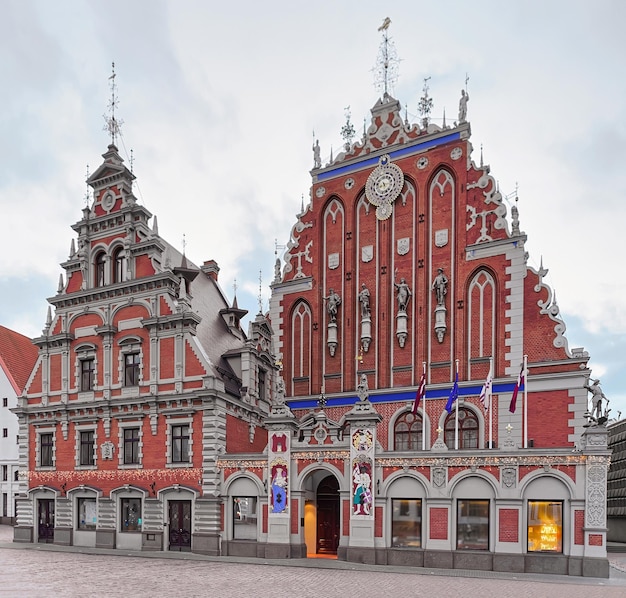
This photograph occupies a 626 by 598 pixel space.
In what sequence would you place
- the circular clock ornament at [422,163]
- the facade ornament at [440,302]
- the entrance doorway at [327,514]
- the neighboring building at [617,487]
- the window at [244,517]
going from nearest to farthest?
1. the window at [244,517]
2. the entrance doorway at [327,514]
3. the facade ornament at [440,302]
4. the circular clock ornament at [422,163]
5. the neighboring building at [617,487]

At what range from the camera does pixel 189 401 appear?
30062 millimetres

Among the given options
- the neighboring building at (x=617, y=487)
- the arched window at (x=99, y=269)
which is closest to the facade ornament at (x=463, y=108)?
the arched window at (x=99, y=269)

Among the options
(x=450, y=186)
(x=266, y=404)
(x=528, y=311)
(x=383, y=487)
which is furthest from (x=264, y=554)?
(x=450, y=186)

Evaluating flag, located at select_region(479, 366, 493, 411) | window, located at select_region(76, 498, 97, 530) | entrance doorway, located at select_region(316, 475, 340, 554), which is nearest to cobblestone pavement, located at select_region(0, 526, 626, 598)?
entrance doorway, located at select_region(316, 475, 340, 554)

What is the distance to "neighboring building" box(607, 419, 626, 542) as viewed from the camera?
159ft

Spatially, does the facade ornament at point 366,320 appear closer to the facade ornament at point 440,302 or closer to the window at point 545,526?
the facade ornament at point 440,302

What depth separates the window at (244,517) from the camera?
2830cm

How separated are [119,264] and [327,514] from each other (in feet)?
57.1

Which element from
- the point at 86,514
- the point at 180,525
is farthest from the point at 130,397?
the point at 180,525

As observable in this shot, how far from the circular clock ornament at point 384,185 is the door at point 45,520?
942 inches

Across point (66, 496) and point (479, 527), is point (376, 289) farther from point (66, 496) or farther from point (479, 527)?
point (66, 496)

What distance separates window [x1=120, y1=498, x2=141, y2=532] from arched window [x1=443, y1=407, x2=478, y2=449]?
51.3 ft

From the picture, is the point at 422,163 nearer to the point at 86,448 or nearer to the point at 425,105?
the point at 425,105

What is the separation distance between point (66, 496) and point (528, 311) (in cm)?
2553
